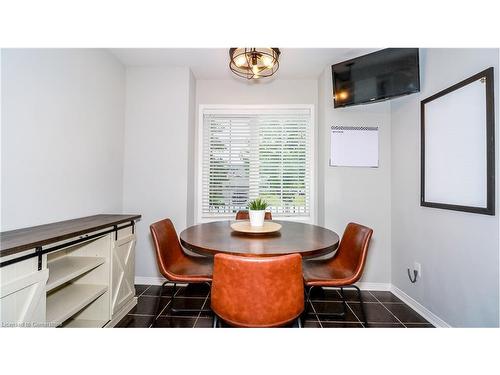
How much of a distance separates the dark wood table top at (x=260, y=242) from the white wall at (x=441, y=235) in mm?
969

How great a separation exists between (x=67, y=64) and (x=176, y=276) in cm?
201

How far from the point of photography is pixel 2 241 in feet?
3.58

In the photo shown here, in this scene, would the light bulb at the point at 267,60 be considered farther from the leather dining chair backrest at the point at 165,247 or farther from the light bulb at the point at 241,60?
the leather dining chair backrest at the point at 165,247

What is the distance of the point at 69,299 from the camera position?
1.51 metres

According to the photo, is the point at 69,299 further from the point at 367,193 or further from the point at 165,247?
the point at 367,193

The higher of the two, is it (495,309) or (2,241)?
(2,241)

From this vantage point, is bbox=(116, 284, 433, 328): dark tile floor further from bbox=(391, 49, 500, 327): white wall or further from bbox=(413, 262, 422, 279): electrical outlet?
bbox=(413, 262, 422, 279): electrical outlet

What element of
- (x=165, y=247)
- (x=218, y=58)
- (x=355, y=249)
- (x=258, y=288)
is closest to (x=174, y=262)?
(x=165, y=247)

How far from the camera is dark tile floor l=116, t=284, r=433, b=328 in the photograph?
72.6 inches

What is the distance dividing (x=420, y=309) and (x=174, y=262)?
2.38 m

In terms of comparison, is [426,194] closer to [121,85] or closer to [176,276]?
[176,276]

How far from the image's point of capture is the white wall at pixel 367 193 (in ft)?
8.28
